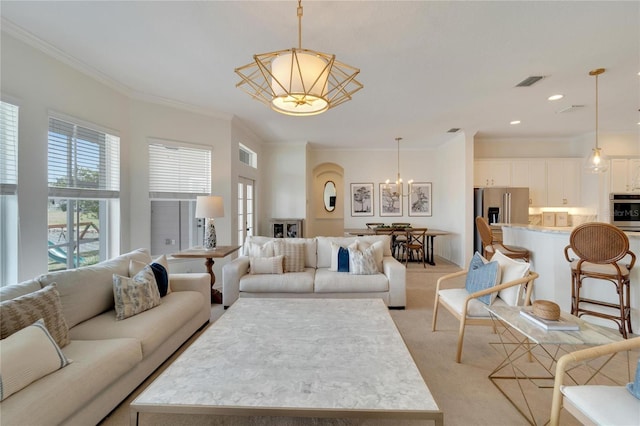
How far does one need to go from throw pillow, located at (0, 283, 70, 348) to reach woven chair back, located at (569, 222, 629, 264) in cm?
416

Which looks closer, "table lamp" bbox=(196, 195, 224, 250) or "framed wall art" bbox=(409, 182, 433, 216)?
"table lamp" bbox=(196, 195, 224, 250)

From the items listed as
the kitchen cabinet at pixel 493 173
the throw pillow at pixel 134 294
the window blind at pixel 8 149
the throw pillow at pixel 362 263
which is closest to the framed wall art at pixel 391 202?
the kitchen cabinet at pixel 493 173

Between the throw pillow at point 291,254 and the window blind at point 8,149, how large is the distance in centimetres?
259

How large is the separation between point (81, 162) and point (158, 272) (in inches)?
66.8

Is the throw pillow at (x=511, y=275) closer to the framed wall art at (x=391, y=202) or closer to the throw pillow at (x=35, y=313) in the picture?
the throw pillow at (x=35, y=313)

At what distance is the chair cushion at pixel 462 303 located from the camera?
2.39 meters

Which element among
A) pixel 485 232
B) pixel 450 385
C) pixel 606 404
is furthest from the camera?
pixel 485 232

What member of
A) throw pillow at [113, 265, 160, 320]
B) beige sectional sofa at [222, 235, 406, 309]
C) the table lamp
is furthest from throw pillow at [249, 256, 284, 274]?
throw pillow at [113, 265, 160, 320]

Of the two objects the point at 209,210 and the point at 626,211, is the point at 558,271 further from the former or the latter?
the point at 209,210

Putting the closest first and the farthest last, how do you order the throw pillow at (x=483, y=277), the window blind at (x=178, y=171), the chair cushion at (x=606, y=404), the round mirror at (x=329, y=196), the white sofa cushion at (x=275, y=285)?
the chair cushion at (x=606, y=404) → the throw pillow at (x=483, y=277) → the white sofa cushion at (x=275, y=285) → the window blind at (x=178, y=171) → the round mirror at (x=329, y=196)

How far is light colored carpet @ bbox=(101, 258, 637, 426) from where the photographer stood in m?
1.69

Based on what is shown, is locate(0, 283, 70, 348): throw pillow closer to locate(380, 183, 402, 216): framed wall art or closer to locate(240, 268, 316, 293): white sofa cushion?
locate(240, 268, 316, 293): white sofa cushion

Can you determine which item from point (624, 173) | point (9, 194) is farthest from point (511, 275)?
point (624, 173)

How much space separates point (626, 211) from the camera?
5.39 m
